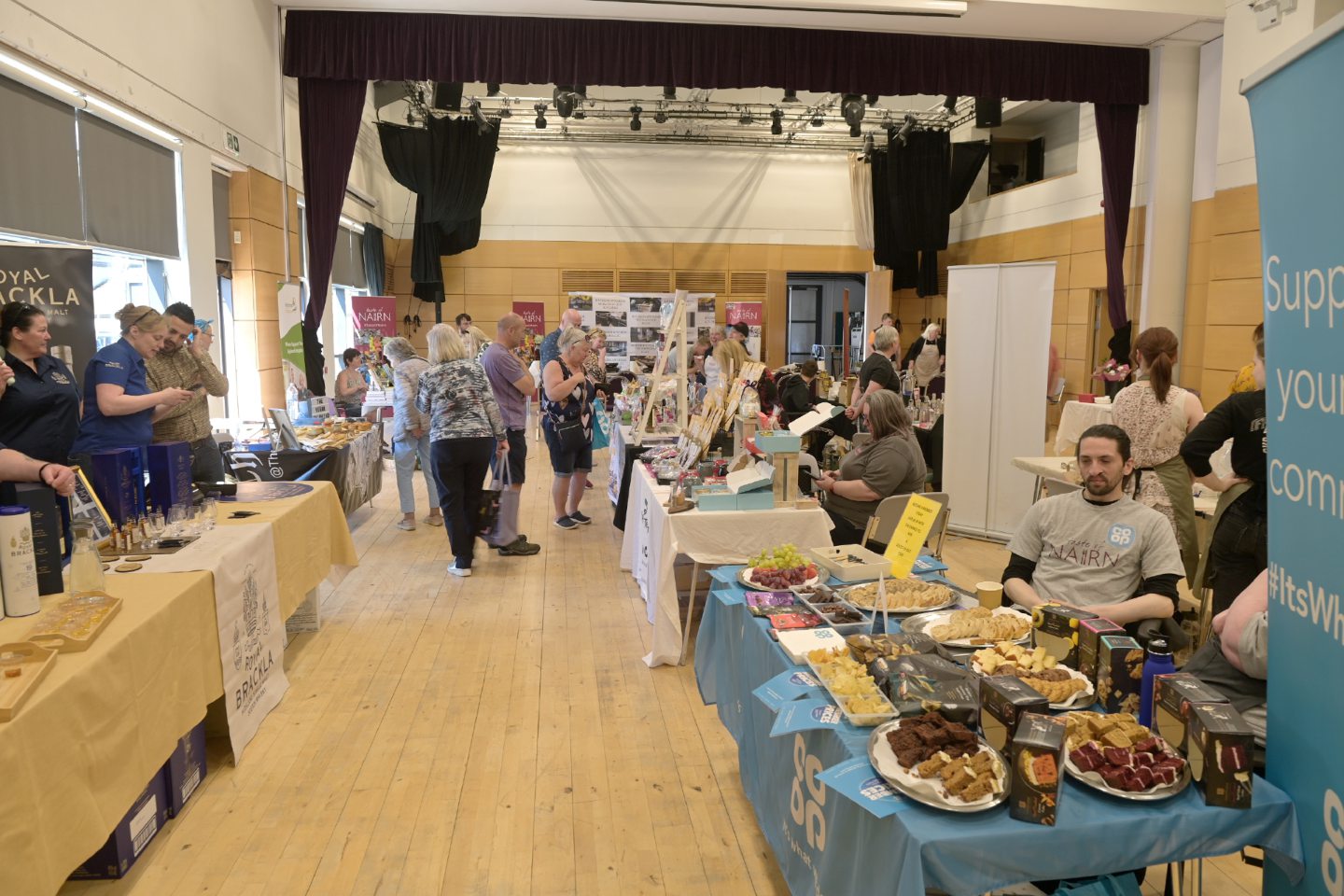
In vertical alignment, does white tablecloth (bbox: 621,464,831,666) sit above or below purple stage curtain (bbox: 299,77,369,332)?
below

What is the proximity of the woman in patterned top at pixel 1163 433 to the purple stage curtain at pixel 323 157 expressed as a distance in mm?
6219

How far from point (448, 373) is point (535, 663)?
1889 mm

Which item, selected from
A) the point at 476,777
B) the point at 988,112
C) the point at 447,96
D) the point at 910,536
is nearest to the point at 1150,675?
the point at 910,536

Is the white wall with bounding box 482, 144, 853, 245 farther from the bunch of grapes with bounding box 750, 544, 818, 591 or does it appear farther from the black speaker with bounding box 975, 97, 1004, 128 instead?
the bunch of grapes with bounding box 750, 544, 818, 591

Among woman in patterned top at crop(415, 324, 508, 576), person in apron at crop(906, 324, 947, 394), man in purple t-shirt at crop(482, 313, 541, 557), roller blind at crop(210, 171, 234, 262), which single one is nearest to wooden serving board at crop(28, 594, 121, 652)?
woman in patterned top at crop(415, 324, 508, 576)

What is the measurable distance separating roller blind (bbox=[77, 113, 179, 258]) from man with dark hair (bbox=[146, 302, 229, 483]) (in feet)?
2.64

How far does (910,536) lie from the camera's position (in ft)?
8.05

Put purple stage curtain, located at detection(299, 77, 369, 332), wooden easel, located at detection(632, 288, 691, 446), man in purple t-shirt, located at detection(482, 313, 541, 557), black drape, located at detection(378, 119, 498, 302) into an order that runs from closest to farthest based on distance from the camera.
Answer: wooden easel, located at detection(632, 288, 691, 446)
man in purple t-shirt, located at detection(482, 313, 541, 557)
purple stage curtain, located at detection(299, 77, 369, 332)
black drape, located at detection(378, 119, 498, 302)

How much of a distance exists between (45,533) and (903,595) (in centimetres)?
247

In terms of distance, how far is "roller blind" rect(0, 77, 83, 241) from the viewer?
12.8 feet

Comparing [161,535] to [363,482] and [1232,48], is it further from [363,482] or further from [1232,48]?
[1232,48]

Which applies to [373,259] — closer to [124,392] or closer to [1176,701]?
[124,392]

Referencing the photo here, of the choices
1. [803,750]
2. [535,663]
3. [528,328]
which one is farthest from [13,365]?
[528,328]

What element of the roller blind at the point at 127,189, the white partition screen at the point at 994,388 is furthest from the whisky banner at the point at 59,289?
the white partition screen at the point at 994,388
